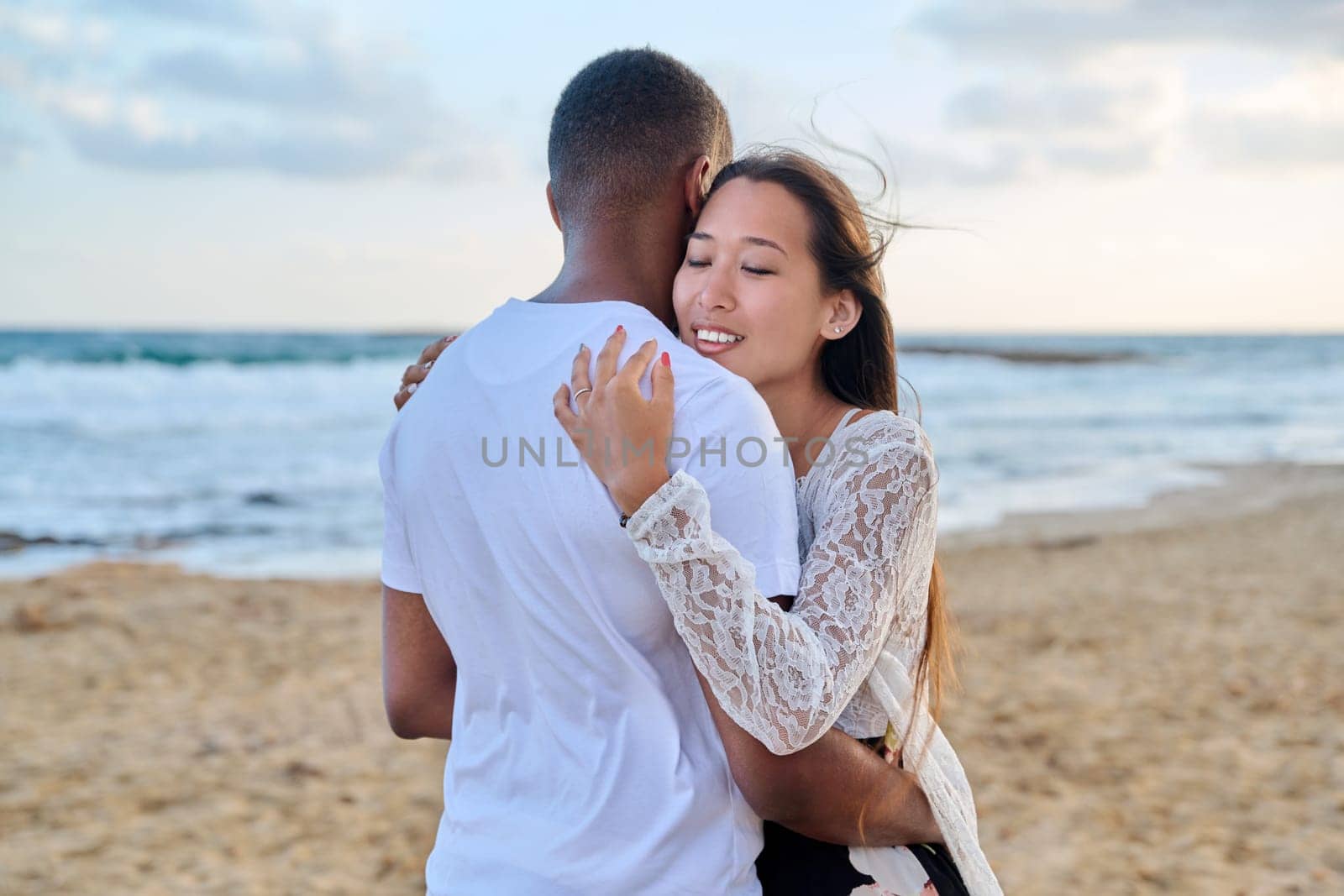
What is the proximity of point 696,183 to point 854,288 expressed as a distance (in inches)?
14.6

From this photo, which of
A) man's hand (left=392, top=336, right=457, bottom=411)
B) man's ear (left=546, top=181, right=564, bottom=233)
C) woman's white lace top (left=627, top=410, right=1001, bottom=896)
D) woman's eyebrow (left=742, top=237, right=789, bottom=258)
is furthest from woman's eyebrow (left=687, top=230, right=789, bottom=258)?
man's hand (left=392, top=336, right=457, bottom=411)

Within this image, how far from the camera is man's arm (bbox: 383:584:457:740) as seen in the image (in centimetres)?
179

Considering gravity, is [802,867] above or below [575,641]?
below

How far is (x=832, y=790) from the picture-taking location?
1561mm

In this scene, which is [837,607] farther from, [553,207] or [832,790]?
[553,207]

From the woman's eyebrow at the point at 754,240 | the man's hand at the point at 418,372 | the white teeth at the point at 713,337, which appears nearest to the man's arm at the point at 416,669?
the man's hand at the point at 418,372

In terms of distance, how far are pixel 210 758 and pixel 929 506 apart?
4470 millimetres

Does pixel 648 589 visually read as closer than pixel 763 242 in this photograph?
Yes

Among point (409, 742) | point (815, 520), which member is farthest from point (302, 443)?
point (815, 520)

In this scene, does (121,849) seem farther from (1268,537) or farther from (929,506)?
(1268,537)

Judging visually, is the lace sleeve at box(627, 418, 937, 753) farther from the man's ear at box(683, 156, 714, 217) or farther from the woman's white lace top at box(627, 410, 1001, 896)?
the man's ear at box(683, 156, 714, 217)

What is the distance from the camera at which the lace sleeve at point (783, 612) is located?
1.39 meters

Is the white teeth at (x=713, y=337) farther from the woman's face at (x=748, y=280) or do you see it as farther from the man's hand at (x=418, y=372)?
the man's hand at (x=418, y=372)

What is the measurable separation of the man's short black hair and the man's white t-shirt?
0.79 feet
